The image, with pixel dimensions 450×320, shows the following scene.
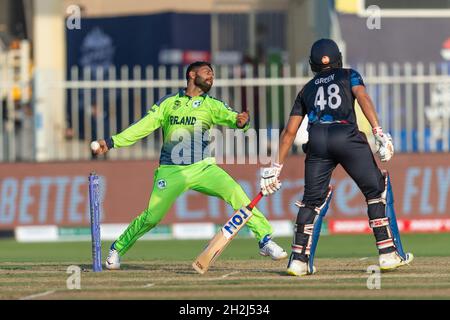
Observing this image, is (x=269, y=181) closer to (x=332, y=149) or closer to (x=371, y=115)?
(x=332, y=149)

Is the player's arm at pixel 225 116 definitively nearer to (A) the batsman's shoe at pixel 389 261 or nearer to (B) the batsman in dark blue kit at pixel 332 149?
(B) the batsman in dark blue kit at pixel 332 149

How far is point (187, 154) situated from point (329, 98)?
7.04 ft

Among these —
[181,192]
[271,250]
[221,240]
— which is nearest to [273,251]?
[271,250]

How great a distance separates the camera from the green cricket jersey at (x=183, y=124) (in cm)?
1546

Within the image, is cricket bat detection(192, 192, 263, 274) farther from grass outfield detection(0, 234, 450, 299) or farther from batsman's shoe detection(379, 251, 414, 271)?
batsman's shoe detection(379, 251, 414, 271)

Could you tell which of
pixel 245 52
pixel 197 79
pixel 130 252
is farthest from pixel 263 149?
pixel 245 52

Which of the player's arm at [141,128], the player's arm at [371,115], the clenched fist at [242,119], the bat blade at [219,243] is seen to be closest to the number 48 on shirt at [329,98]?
the player's arm at [371,115]

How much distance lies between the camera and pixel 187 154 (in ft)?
50.8

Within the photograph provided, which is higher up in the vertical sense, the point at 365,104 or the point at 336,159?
the point at 365,104

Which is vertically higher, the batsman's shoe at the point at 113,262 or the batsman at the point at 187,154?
the batsman at the point at 187,154

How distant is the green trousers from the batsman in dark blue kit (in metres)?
1.14

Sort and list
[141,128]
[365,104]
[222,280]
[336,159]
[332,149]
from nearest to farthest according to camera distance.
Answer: [222,280] → [365,104] → [332,149] → [336,159] → [141,128]

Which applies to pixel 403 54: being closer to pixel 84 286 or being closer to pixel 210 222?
pixel 210 222

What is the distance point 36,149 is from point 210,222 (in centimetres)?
349
